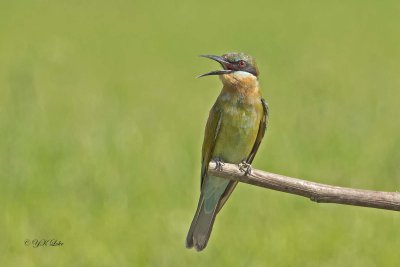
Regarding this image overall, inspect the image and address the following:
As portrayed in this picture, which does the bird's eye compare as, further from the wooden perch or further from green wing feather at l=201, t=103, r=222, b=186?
the wooden perch

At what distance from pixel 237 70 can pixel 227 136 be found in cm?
41

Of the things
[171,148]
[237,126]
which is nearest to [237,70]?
[237,126]

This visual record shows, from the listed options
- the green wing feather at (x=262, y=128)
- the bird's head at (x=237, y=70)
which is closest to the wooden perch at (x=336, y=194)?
the bird's head at (x=237, y=70)

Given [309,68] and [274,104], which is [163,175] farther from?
[309,68]

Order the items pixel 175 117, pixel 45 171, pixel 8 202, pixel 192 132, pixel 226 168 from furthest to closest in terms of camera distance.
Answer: pixel 175 117 < pixel 192 132 < pixel 45 171 < pixel 8 202 < pixel 226 168

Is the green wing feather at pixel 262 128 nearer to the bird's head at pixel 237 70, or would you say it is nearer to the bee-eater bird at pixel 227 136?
the bee-eater bird at pixel 227 136

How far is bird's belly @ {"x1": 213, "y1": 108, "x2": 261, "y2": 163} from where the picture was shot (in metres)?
6.25

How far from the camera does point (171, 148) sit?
33.6 feet

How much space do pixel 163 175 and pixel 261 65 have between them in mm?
5011

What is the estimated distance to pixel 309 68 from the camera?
1395 cm

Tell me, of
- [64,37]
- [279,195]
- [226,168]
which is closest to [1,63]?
[64,37]

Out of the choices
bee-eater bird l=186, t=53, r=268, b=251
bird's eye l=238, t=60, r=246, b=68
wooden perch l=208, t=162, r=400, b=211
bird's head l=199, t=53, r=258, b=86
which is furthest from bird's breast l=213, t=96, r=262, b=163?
wooden perch l=208, t=162, r=400, b=211

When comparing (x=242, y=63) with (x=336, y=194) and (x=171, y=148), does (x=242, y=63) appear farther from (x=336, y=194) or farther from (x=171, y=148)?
(x=171, y=148)

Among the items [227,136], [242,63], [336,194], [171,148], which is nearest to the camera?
[336,194]
